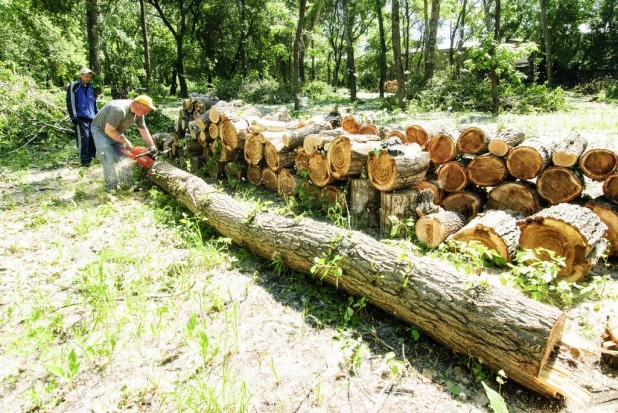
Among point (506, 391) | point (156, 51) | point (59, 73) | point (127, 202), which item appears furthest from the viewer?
point (156, 51)

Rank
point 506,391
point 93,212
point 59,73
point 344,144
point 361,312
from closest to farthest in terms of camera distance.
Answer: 1. point 506,391
2. point 361,312
3. point 344,144
4. point 93,212
5. point 59,73

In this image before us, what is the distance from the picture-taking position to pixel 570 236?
10.8ft

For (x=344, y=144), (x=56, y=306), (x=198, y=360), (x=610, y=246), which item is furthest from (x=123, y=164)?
(x=610, y=246)

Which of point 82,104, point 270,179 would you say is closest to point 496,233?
point 270,179

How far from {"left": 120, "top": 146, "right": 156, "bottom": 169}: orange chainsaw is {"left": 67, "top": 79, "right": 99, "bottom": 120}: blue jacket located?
2.02 metres

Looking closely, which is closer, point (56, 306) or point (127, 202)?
point (56, 306)

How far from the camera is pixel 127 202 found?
5738 millimetres

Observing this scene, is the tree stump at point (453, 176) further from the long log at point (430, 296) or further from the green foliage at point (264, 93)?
the green foliage at point (264, 93)

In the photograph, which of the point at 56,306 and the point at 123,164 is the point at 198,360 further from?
the point at 123,164

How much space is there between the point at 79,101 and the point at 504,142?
7.63 meters

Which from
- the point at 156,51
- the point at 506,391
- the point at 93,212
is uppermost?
the point at 156,51

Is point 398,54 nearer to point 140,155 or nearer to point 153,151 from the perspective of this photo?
point 153,151

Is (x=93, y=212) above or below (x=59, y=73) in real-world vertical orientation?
below

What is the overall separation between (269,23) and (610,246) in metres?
22.6
